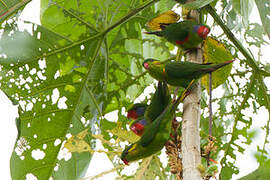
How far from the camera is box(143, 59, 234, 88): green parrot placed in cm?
82

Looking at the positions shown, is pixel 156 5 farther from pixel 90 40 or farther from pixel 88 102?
pixel 88 102

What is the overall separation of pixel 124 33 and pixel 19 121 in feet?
1.39

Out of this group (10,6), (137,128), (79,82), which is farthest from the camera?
(79,82)

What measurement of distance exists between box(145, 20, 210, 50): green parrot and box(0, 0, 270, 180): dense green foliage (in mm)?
323

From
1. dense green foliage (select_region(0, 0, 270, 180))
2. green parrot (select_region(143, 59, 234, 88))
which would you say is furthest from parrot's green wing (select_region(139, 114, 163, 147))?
dense green foliage (select_region(0, 0, 270, 180))

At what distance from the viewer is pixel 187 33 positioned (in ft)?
2.97

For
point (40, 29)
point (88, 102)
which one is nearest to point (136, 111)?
point (88, 102)

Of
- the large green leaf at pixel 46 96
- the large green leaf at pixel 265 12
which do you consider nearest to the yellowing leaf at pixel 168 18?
the large green leaf at pixel 265 12

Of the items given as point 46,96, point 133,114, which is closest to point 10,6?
point 46,96

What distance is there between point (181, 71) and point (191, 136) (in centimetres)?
13

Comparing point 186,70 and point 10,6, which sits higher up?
point 10,6

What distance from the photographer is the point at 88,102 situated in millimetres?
1339

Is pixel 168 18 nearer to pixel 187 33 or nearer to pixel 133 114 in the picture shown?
pixel 187 33

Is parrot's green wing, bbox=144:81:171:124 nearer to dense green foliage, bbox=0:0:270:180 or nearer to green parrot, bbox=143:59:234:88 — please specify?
green parrot, bbox=143:59:234:88
